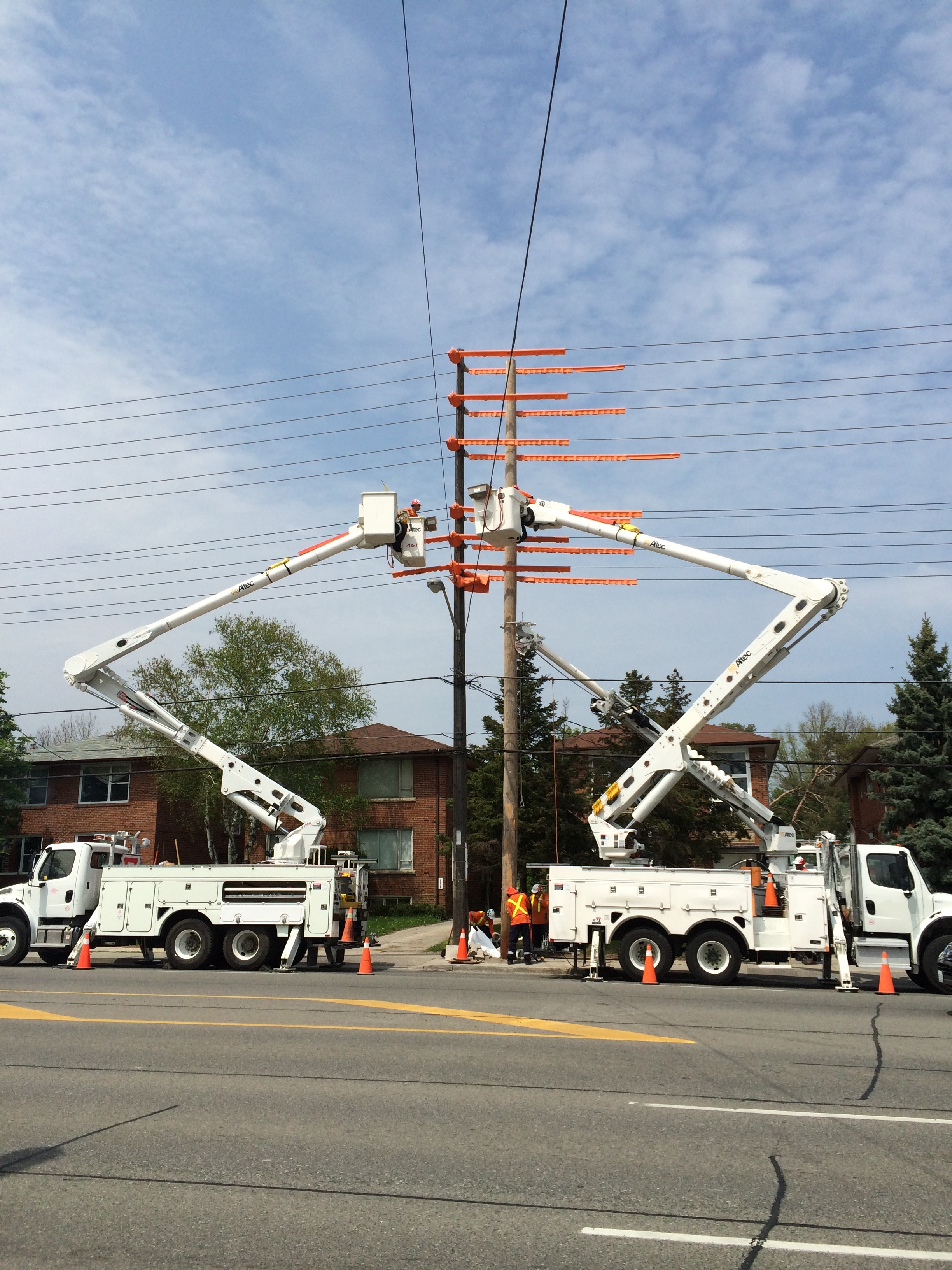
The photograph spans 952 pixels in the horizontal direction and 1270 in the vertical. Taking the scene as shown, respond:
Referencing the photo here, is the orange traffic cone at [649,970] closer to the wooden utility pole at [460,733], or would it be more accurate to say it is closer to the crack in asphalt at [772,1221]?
the wooden utility pole at [460,733]

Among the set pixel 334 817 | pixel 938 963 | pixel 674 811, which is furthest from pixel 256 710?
pixel 938 963

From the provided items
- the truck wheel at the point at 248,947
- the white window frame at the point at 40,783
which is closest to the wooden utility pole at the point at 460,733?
the truck wheel at the point at 248,947

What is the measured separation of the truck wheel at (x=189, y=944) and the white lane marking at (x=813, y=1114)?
1280 cm

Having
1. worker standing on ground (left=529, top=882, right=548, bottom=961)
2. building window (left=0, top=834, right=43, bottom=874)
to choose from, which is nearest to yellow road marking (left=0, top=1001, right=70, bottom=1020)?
worker standing on ground (left=529, top=882, right=548, bottom=961)

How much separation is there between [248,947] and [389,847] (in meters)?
20.8

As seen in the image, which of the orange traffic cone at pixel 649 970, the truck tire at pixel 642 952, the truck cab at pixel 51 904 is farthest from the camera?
the truck cab at pixel 51 904

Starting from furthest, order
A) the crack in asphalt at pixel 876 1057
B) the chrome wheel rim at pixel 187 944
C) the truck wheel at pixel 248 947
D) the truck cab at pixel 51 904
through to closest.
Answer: the truck cab at pixel 51 904 → the chrome wheel rim at pixel 187 944 → the truck wheel at pixel 248 947 → the crack in asphalt at pixel 876 1057

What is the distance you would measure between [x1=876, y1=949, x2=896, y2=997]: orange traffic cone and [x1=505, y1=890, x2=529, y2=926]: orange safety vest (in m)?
6.48

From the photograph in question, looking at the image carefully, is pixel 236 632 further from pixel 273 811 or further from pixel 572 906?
pixel 572 906

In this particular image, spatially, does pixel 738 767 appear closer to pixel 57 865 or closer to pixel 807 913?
pixel 807 913

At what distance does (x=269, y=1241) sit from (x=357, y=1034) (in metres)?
5.86

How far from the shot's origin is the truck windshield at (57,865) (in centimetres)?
1983

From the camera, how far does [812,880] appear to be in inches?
653

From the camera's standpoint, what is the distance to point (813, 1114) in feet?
23.5
